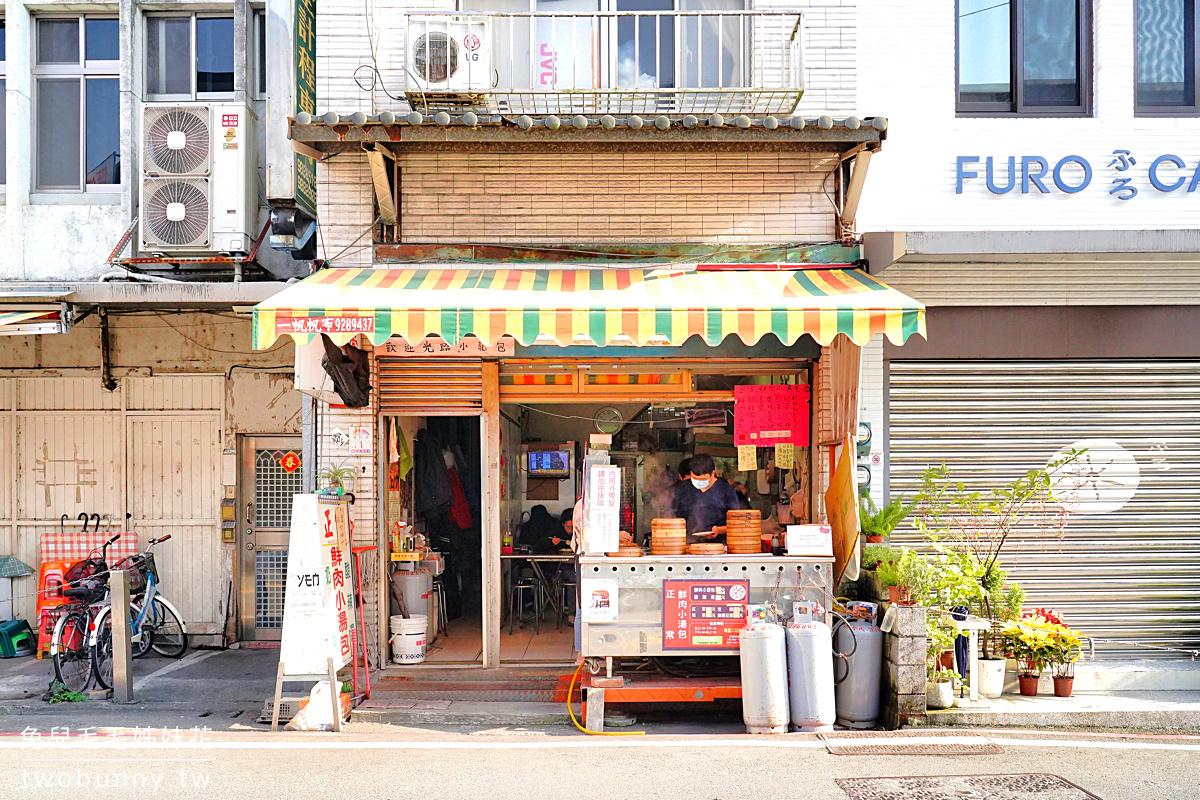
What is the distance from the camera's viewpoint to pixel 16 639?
10.8 m

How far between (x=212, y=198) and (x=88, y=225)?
1.75m

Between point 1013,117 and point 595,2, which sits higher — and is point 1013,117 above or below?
below

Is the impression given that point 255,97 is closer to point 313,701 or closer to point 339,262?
point 339,262

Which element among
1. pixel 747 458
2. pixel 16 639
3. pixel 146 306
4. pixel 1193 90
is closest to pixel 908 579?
pixel 747 458

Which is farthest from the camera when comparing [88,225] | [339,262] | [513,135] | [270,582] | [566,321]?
[270,582]

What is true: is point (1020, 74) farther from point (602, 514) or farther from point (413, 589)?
point (413, 589)

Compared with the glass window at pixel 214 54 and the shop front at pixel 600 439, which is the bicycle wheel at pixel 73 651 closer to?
the shop front at pixel 600 439

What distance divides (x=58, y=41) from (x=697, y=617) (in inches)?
394

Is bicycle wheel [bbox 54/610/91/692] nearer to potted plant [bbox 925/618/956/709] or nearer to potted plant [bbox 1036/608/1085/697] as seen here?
potted plant [bbox 925/618/956/709]

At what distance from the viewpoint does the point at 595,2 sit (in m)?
9.97

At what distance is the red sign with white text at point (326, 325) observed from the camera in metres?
7.63

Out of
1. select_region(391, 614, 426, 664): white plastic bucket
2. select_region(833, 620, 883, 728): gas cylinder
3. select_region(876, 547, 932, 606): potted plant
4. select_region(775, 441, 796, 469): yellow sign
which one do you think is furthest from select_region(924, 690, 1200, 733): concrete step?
select_region(391, 614, 426, 664): white plastic bucket

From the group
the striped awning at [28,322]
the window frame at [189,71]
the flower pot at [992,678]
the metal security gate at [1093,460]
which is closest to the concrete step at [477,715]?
the flower pot at [992,678]

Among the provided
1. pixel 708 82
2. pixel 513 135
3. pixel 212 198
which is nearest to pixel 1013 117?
pixel 708 82
